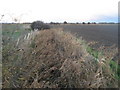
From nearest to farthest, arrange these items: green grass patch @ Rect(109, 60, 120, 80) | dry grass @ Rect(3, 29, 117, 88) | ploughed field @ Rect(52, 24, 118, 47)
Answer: dry grass @ Rect(3, 29, 117, 88)
green grass patch @ Rect(109, 60, 120, 80)
ploughed field @ Rect(52, 24, 118, 47)

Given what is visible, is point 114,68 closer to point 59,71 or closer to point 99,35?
point 59,71

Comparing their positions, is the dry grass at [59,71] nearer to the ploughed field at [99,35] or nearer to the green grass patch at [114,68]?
the green grass patch at [114,68]

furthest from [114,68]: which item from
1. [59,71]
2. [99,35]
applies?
[99,35]

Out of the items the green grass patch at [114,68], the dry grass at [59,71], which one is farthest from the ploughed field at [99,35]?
the dry grass at [59,71]

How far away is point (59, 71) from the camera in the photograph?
8711 mm

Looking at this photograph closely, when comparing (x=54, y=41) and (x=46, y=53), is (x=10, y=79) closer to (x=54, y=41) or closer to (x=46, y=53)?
(x=46, y=53)

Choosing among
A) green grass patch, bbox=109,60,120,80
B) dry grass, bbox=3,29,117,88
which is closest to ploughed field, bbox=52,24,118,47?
green grass patch, bbox=109,60,120,80

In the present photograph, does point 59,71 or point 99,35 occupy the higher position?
point 59,71

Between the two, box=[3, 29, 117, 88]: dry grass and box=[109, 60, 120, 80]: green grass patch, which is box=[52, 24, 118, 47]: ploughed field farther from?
box=[3, 29, 117, 88]: dry grass

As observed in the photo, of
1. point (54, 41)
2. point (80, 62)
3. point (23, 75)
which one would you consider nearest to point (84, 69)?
point (80, 62)

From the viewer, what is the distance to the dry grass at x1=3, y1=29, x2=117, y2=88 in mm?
7939

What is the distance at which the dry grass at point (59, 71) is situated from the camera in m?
7.94

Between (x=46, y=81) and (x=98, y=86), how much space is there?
1344 mm

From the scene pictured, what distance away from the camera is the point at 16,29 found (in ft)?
39.5
